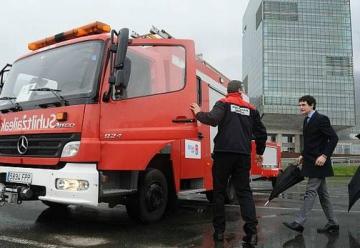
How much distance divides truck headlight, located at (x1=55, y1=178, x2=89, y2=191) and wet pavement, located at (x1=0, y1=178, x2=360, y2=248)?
62 cm

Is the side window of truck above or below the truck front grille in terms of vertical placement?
above

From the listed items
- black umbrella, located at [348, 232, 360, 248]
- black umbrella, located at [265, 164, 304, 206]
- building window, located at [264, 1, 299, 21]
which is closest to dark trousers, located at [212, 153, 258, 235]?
black umbrella, located at [348, 232, 360, 248]

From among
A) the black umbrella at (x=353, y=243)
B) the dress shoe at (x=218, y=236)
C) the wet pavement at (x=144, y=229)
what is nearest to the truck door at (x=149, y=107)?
the wet pavement at (x=144, y=229)

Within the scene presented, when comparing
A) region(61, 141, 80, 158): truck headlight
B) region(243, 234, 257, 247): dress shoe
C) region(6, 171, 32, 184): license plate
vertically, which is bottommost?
region(243, 234, 257, 247): dress shoe

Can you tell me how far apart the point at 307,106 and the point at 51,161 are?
11.9 feet

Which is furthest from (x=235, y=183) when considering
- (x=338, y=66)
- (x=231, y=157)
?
(x=338, y=66)

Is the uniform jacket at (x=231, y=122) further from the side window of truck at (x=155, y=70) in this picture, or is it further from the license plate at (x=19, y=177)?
the license plate at (x=19, y=177)

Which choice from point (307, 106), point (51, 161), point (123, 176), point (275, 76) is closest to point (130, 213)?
point (123, 176)

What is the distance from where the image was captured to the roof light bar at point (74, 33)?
7.21 m

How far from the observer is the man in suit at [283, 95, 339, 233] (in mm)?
6891

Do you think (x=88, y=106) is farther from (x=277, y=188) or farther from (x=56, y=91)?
(x=277, y=188)

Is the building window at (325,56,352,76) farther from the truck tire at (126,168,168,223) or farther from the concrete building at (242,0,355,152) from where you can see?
the truck tire at (126,168,168,223)

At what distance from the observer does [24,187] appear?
21.6 feet

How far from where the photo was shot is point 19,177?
671 centimetres
